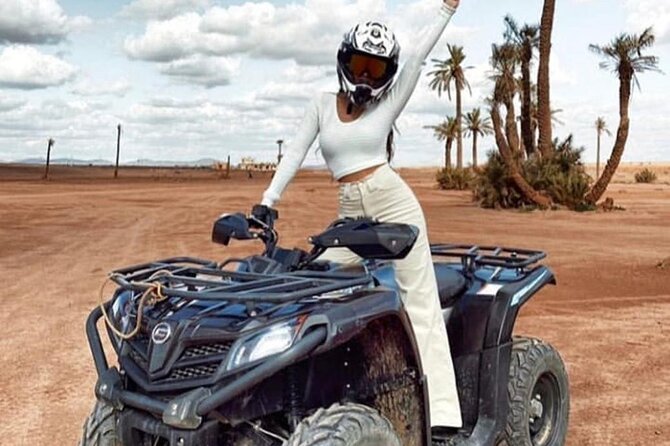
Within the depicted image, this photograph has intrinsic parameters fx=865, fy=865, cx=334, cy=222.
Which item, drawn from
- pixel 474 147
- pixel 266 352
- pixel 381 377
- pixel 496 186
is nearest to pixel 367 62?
pixel 381 377

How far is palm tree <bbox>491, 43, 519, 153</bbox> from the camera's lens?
38.5m

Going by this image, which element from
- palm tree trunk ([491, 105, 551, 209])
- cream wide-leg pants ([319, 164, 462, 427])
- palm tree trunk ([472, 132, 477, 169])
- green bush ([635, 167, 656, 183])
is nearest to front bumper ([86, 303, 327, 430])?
cream wide-leg pants ([319, 164, 462, 427])

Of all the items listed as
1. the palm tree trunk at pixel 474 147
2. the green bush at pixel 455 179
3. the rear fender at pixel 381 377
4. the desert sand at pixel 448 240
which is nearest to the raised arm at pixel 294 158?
the rear fender at pixel 381 377

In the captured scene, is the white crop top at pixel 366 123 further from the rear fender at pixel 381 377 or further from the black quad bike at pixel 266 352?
the rear fender at pixel 381 377

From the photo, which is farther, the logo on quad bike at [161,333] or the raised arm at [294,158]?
the raised arm at [294,158]

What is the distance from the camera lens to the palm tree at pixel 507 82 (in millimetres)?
38531

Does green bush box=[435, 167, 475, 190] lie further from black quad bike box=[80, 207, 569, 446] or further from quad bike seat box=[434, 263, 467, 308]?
black quad bike box=[80, 207, 569, 446]

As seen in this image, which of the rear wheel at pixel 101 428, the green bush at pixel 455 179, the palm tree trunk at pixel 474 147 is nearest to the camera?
the rear wheel at pixel 101 428

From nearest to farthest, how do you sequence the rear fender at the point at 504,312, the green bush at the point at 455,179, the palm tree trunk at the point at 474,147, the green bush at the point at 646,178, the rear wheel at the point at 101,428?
the rear wheel at the point at 101,428, the rear fender at the point at 504,312, the green bush at the point at 455,179, the green bush at the point at 646,178, the palm tree trunk at the point at 474,147

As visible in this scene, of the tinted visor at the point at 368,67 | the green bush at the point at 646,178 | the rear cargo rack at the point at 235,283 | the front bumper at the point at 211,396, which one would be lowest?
the front bumper at the point at 211,396

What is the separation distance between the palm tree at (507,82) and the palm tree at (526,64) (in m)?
0.49

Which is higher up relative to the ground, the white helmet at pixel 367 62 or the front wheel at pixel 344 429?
the white helmet at pixel 367 62

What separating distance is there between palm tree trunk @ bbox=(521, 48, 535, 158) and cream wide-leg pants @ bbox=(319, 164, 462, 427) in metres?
35.6

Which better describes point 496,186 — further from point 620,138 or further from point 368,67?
point 368,67
